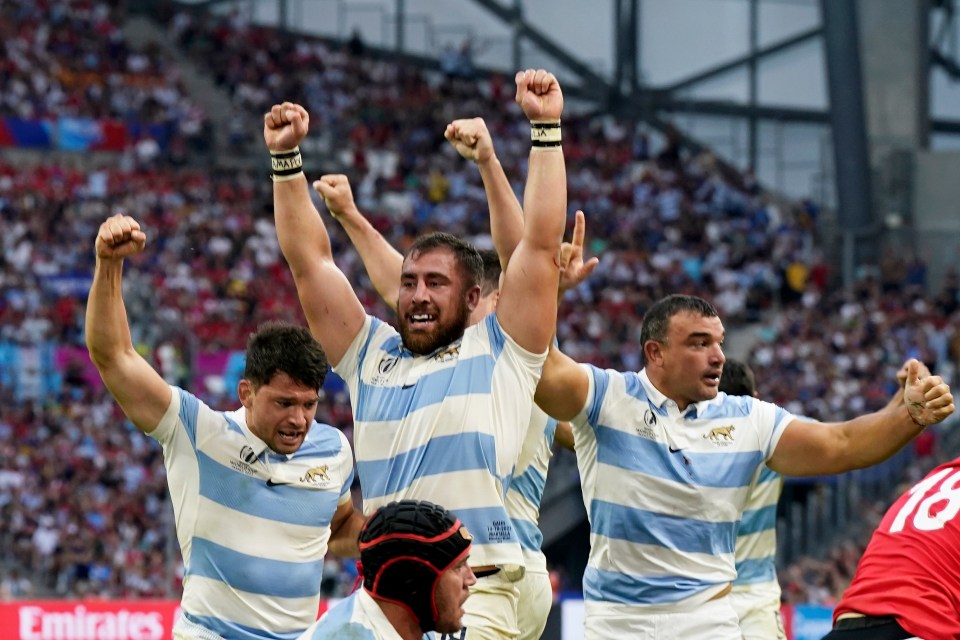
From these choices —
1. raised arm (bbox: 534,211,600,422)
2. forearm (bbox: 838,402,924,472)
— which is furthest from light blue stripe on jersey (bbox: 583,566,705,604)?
forearm (bbox: 838,402,924,472)

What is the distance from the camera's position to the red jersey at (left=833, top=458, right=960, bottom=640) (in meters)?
5.47

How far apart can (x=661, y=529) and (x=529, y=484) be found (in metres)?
0.69

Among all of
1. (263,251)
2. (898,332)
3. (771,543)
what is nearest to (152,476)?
(263,251)

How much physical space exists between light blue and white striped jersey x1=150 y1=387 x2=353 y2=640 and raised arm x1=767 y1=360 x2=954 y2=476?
2075mm

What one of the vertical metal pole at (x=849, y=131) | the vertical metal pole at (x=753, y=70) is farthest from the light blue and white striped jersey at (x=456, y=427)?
the vertical metal pole at (x=753, y=70)

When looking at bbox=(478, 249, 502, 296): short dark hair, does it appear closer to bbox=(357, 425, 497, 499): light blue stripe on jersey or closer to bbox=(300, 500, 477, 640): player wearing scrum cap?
bbox=(357, 425, 497, 499): light blue stripe on jersey

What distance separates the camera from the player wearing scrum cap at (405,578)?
180 inches

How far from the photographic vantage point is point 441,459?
228 inches

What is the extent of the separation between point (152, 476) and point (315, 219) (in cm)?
1737

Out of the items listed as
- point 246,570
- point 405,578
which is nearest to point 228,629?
point 246,570

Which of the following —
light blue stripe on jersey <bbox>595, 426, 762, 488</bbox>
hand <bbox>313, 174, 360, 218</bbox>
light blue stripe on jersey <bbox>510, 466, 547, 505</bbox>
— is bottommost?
light blue stripe on jersey <bbox>510, 466, 547, 505</bbox>

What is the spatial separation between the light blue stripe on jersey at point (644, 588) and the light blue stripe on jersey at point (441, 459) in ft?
4.57

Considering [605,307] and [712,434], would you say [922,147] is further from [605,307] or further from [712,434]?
[712,434]

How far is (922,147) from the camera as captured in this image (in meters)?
34.2
